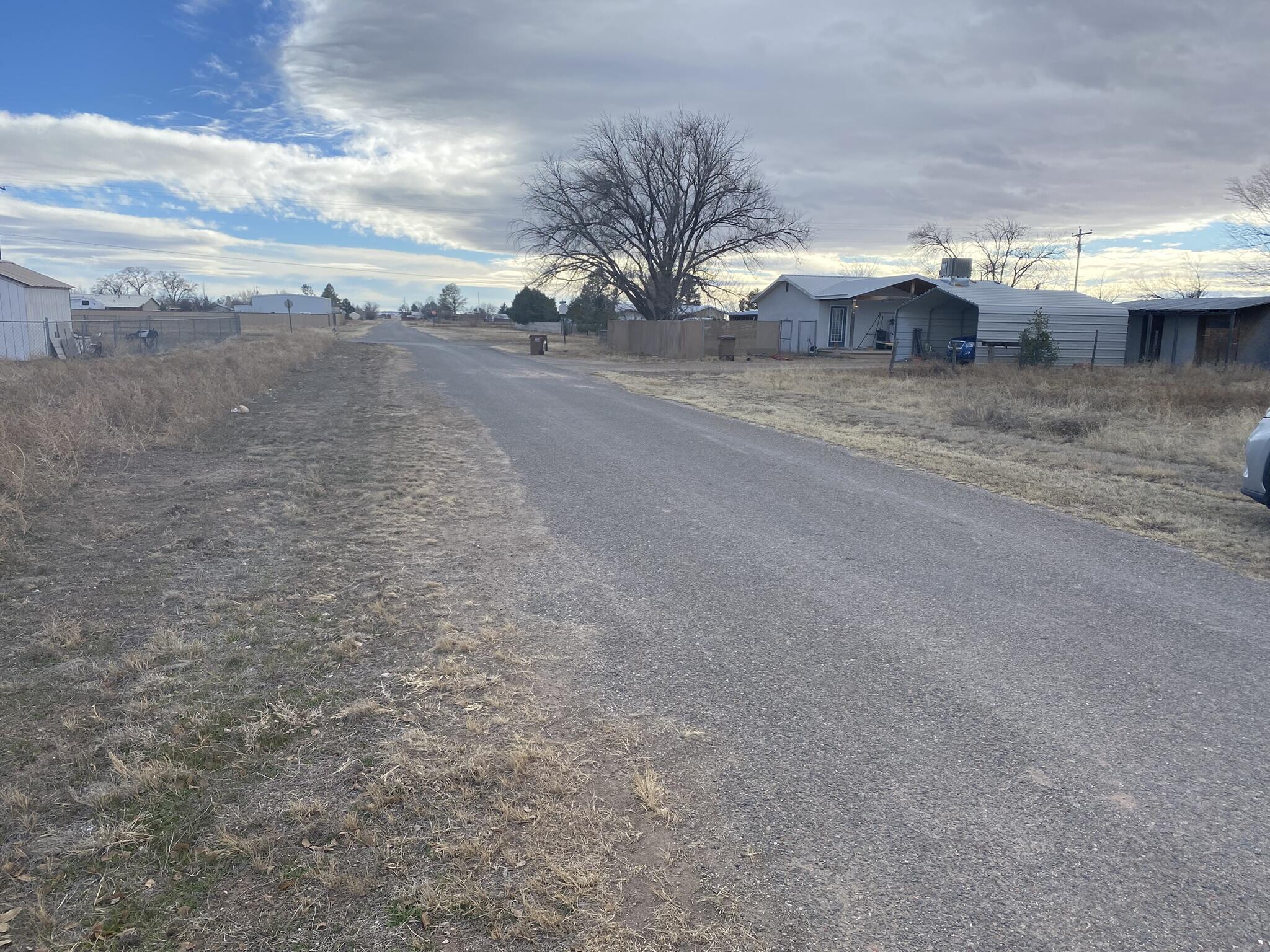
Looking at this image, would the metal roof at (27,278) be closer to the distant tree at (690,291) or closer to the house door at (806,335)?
the distant tree at (690,291)

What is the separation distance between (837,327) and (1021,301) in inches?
514

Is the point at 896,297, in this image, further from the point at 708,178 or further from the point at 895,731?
the point at 895,731

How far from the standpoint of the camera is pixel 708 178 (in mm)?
46906

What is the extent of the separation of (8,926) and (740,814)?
2.37 m

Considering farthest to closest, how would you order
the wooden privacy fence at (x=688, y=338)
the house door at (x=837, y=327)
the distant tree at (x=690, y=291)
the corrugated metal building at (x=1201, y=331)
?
1. the distant tree at (x=690, y=291)
2. the house door at (x=837, y=327)
3. the wooden privacy fence at (x=688, y=338)
4. the corrugated metal building at (x=1201, y=331)

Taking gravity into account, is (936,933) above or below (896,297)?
below

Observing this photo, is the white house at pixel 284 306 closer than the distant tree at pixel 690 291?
No

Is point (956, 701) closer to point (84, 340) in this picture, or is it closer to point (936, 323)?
point (936, 323)

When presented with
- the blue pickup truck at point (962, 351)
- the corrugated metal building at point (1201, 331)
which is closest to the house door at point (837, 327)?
the blue pickup truck at point (962, 351)

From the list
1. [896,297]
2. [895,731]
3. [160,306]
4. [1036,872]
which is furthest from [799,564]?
[160,306]

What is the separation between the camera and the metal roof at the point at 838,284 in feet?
140

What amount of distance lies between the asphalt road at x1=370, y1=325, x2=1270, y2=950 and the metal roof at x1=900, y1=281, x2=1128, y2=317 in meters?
28.0

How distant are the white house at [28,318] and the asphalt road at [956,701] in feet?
97.7

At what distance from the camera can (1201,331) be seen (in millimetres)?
32688
